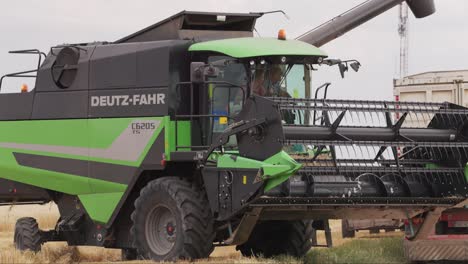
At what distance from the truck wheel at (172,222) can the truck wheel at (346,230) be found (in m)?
5.73

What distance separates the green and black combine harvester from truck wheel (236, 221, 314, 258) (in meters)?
0.02

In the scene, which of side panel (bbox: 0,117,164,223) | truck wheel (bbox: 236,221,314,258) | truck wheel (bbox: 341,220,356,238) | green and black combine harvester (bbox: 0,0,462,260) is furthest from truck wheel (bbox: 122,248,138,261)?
truck wheel (bbox: 341,220,356,238)

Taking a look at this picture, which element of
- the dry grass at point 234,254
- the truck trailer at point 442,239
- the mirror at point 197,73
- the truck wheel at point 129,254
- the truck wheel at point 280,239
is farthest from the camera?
the truck wheel at point 129,254

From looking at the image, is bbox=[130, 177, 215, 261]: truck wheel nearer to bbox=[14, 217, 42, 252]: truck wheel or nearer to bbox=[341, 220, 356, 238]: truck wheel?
bbox=[14, 217, 42, 252]: truck wheel

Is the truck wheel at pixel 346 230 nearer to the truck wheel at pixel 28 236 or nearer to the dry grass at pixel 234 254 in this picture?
the dry grass at pixel 234 254

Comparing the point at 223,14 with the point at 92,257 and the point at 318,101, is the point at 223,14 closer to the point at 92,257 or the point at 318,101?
the point at 318,101

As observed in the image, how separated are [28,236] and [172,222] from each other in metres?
3.34

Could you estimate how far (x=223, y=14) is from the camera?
1407 centimetres

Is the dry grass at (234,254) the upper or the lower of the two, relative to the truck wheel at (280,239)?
lower

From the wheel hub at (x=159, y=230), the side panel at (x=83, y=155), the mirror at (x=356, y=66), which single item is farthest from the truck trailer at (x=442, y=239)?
the side panel at (x=83, y=155)

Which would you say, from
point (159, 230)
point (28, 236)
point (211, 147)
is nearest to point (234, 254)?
point (159, 230)

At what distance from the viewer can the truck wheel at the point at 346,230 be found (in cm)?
1786

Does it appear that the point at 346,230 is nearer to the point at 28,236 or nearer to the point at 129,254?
the point at 129,254

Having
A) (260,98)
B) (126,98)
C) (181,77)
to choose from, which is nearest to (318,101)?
(260,98)
